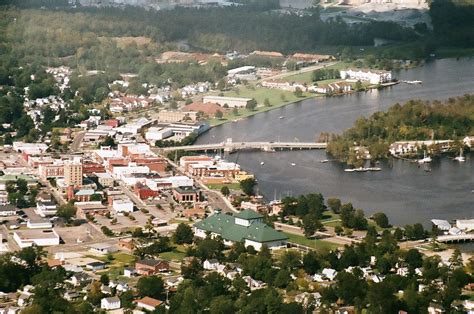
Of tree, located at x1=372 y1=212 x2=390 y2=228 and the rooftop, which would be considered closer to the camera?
the rooftop

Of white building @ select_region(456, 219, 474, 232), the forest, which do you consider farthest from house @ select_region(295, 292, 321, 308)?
the forest

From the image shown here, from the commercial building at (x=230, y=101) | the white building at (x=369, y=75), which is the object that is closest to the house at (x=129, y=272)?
the commercial building at (x=230, y=101)

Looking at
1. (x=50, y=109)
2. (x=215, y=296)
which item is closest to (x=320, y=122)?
(x=50, y=109)

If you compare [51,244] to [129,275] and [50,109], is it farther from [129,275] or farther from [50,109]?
[50,109]

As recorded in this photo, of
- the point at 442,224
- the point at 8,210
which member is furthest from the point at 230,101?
the point at 442,224

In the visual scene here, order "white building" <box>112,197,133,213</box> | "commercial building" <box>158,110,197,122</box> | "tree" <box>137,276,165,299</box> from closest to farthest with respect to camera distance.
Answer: "tree" <box>137,276,165,299</box>
"white building" <box>112,197,133,213</box>
"commercial building" <box>158,110,197,122</box>

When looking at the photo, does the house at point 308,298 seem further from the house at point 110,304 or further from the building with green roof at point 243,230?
the building with green roof at point 243,230

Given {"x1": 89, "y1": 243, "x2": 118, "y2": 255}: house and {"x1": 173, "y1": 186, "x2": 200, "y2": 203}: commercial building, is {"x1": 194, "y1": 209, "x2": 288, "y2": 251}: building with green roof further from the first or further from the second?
{"x1": 173, "y1": 186, "x2": 200, "y2": 203}: commercial building
